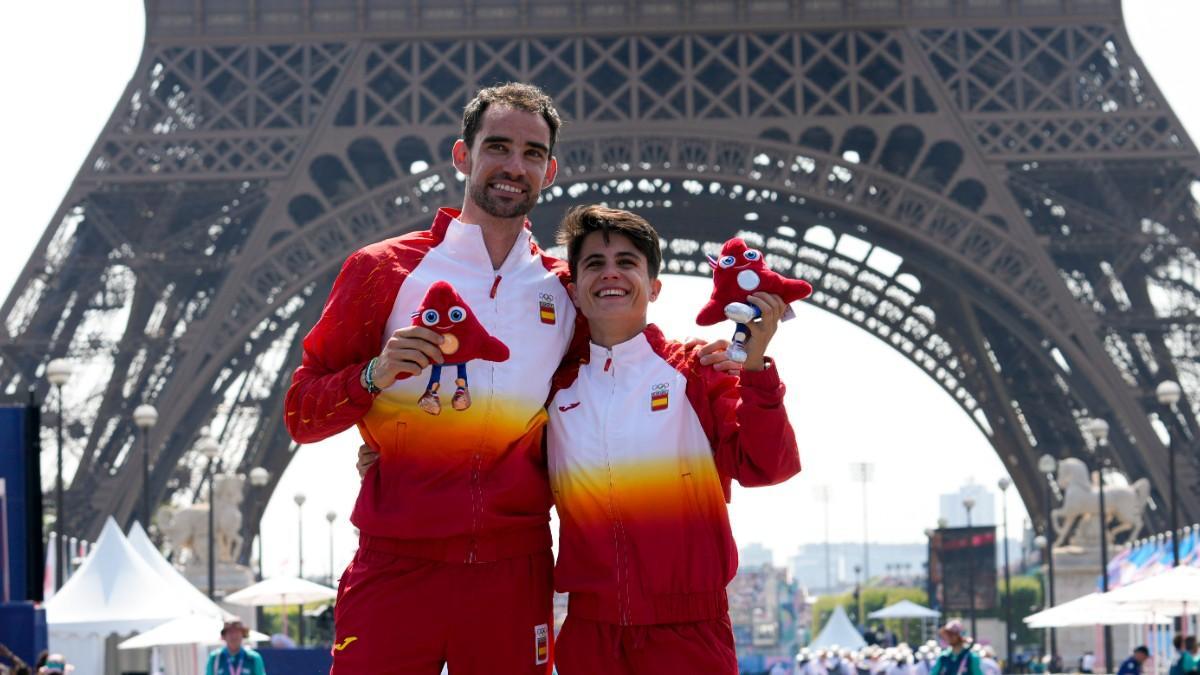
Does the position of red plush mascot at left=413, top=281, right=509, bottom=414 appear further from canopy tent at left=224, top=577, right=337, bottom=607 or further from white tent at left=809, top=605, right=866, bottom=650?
white tent at left=809, top=605, right=866, bottom=650

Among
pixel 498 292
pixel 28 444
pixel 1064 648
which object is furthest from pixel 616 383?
pixel 1064 648

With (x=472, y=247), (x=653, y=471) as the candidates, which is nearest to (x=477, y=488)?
(x=653, y=471)

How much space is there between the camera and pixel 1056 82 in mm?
35281

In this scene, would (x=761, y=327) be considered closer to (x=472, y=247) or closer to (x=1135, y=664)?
(x=472, y=247)

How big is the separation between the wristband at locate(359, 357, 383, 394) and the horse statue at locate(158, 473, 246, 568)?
31.5 m

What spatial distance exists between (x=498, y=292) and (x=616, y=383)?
16.5 inches

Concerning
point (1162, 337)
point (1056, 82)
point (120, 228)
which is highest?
point (1056, 82)

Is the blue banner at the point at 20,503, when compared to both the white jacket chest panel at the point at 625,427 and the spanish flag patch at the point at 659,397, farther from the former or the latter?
the spanish flag patch at the point at 659,397

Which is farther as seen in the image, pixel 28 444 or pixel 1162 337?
pixel 1162 337

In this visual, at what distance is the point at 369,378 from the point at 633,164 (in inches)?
Result: 1217

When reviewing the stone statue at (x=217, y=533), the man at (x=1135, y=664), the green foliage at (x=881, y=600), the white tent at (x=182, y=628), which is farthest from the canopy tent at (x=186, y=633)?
the green foliage at (x=881, y=600)

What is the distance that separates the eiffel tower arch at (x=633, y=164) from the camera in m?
33.7

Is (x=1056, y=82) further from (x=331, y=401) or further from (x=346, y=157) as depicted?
(x=331, y=401)

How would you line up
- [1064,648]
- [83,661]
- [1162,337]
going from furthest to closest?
[1064,648] < [1162,337] < [83,661]
